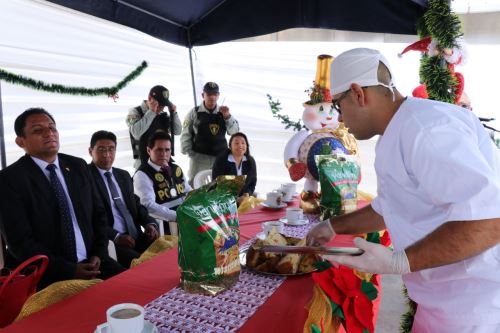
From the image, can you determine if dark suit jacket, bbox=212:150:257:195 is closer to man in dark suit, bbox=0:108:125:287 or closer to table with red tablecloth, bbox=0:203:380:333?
man in dark suit, bbox=0:108:125:287

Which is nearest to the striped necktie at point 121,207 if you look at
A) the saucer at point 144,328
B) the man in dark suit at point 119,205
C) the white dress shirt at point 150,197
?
the man in dark suit at point 119,205

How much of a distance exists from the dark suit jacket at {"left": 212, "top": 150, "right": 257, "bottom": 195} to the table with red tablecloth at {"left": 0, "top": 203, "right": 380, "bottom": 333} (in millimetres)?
1854

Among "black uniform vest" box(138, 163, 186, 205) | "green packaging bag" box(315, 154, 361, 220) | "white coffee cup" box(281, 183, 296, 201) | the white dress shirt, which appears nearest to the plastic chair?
"black uniform vest" box(138, 163, 186, 205)

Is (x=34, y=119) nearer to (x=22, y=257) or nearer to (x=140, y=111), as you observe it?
(x=22, y=257)

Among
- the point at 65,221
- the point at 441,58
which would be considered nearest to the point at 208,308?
the point at 65,221

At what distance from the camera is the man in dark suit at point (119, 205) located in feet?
7.11

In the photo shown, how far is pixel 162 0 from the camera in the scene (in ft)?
10.9

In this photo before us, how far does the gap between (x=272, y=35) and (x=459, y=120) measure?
3145 millimetres

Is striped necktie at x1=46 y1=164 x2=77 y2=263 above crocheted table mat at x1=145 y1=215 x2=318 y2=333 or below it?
above

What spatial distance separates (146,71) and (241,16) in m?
1.06

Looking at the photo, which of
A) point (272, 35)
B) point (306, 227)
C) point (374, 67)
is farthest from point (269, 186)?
point (374, 67)

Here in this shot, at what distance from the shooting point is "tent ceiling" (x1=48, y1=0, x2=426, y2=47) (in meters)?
2.98

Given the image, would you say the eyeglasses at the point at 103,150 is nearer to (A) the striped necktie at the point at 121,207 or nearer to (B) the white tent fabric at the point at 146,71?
(A) the striped necktie at the point at 121,207

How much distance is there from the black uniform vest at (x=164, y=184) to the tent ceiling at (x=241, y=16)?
1.26 meters
